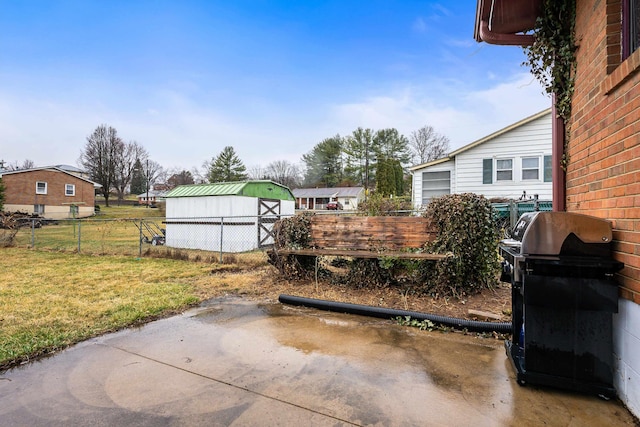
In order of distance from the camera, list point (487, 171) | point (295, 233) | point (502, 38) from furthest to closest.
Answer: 1. point (487, 171)
2. point (295, 233)
3. point (502, 38)

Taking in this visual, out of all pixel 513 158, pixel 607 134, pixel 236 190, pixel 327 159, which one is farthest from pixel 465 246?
pixel 327 159

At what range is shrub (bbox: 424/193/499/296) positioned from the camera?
412 centimetres

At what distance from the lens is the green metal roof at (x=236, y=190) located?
1220cm

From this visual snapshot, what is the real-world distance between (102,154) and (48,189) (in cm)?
1259

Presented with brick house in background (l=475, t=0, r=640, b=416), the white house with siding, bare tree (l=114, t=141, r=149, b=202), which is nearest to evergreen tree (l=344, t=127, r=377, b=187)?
the white house with siding

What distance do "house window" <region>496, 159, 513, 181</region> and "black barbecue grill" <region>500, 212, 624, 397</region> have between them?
38.1ft

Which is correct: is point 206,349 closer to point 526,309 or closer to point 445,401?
point 445,401

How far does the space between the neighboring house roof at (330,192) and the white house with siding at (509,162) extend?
27208 mm

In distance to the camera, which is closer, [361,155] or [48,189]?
A: [48,189]

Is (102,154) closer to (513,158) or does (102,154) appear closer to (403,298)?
(513,158)

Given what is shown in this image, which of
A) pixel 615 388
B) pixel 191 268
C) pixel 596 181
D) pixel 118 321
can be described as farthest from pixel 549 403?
pixel 191 268

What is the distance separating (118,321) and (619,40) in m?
5.33

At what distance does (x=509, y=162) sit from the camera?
477 inches

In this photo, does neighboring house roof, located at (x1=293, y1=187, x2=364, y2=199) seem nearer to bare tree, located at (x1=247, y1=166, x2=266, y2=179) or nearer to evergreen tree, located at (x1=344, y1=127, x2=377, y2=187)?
evergreen tree, located at (x1=344, y1=127, x2=377, y2=187)
